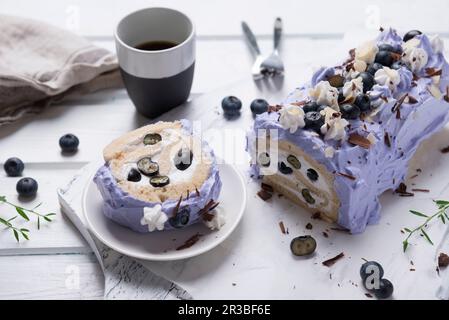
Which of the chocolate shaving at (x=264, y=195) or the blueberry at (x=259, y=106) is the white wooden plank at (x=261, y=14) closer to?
the blueberry at (x=259, y=106)

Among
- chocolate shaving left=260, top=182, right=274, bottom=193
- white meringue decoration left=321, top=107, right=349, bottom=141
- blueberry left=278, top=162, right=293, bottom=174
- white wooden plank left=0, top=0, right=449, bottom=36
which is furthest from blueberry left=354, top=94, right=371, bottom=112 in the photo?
white wooden plank left=0, top=0, right=449, bottom=36

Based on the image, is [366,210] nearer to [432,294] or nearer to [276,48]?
[432,294]

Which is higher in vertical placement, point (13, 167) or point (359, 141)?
point (359, 141)

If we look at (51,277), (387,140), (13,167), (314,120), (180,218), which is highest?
(314,120)

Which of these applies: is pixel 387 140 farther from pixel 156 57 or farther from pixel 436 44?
pixel 156 57

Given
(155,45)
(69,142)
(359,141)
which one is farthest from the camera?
(155,45)

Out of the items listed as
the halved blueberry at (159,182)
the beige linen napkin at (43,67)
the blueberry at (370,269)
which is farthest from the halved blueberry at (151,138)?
the blueberry at (370,269)

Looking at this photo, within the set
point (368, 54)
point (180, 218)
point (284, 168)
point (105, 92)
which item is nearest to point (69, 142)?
point (105, 92)

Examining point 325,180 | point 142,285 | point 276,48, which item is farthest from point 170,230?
point 276,48
